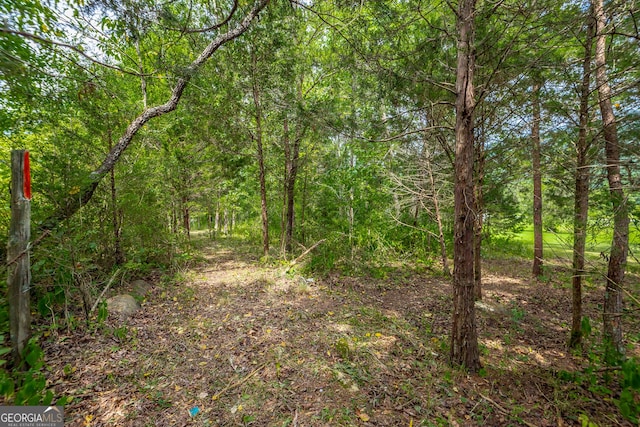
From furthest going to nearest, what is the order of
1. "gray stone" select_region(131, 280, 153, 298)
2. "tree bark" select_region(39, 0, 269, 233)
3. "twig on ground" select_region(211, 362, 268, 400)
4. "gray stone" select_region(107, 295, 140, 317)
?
"gray stone" select_region(131, 280, 153, 298) < "gray stone" select_region(107, 295, 140, 317) < "tree bark" select_region(39, 0, 269, 233) < "twig on ground" select_region(211, 362, 268, 400)

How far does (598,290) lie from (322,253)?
295 inches

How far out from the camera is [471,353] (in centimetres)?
315

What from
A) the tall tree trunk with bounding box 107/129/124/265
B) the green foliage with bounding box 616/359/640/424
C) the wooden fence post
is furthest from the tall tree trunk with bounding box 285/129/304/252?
the green foliage with bounding box 616/359/640/424

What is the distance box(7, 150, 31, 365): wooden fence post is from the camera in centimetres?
257

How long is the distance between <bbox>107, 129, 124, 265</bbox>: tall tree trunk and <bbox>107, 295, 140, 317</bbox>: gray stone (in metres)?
1.13

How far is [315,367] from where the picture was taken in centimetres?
308

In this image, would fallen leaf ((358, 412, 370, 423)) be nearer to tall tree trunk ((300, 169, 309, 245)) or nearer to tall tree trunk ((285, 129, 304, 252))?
tall tree trunk ((285, 129, 304, 252))

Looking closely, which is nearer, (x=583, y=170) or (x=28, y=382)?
(x=28, y=382)

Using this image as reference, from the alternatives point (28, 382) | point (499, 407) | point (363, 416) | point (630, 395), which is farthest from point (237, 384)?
point (630, 395)

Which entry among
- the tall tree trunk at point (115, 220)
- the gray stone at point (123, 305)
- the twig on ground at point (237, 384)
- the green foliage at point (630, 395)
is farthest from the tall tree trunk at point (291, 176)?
the green foliage at point (630, 395)

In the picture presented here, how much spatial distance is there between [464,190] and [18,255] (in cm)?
489

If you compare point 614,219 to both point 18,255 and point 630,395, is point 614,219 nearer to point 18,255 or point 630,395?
point 630,395

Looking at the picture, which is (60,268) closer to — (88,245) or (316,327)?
(88,245)

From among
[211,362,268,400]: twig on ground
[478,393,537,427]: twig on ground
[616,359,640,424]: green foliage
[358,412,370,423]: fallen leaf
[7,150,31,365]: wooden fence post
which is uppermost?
[7,150,31,365]: wooden fence post
